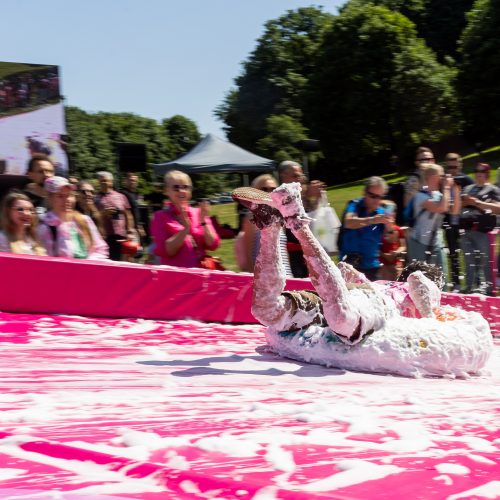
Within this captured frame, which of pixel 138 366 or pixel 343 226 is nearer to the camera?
pixel 138 366

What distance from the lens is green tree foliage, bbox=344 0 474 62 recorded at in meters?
50.5

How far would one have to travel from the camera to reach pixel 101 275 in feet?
18.7

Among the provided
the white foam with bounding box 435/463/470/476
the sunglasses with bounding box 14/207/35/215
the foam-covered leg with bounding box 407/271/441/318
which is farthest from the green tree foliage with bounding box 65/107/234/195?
the white foam with bounding box 435/463/470/476

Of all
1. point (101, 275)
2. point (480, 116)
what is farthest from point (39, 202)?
point (480, 116)

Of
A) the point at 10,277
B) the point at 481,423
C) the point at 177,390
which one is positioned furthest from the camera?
the point at 10,277

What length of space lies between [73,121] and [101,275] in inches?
1779

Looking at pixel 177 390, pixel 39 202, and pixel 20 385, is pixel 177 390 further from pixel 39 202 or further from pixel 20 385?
pixel 39 202

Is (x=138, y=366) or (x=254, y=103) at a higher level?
(x=254, y=103)

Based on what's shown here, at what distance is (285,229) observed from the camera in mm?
6516

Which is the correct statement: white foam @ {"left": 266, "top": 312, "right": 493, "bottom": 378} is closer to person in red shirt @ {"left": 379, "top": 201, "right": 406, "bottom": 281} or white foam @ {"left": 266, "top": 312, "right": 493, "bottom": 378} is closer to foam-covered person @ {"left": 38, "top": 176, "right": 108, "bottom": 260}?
foam-covered person @ {"left": 38, "top": 176, "right": 108, "bottom": 260}

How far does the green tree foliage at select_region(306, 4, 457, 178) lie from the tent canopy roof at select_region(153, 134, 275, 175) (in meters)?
21.4

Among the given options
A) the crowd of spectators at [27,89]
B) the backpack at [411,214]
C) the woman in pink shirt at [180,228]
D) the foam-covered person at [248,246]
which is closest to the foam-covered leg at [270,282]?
the foam-covered person at [248,246]

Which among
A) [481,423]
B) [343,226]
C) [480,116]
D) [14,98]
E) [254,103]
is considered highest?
[254,103]

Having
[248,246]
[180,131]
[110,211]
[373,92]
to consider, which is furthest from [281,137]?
[248,246]
